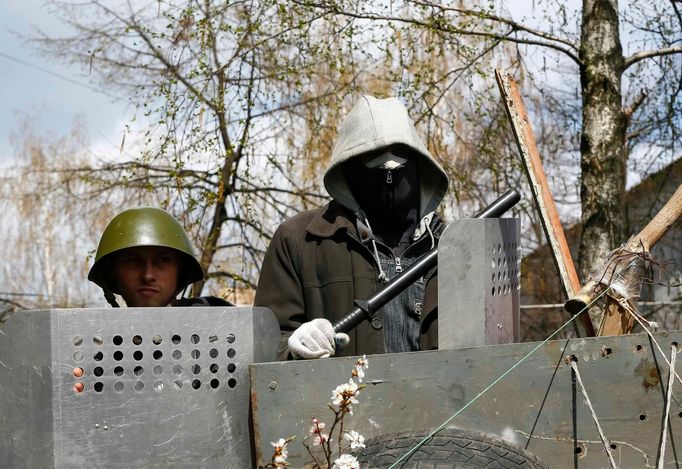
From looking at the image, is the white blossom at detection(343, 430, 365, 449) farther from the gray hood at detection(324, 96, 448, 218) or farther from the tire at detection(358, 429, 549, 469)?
the gray hood at detection(324, 96, 448, 218)

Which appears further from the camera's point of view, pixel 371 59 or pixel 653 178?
pixel 653 178

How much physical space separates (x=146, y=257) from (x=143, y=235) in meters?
0.11

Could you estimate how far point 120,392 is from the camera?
2643 millimetres

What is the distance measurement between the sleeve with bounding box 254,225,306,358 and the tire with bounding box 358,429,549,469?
104 cm

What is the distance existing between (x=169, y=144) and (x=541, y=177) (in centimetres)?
711

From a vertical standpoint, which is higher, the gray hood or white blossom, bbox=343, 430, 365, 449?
the gray hood

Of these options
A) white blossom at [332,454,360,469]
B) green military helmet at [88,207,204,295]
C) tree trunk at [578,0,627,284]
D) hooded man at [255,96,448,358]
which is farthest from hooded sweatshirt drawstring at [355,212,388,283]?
tree trunk at [578,0,627,284]

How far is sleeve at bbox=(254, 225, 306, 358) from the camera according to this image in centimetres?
356

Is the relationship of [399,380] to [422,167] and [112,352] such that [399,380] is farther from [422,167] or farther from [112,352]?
[422,167]

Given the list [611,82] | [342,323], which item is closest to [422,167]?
[342,323]

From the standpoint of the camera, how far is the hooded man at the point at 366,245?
11.6 ft

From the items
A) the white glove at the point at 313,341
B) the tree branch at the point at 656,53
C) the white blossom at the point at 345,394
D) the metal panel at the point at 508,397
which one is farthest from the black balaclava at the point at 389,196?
the tree branch at the point at 656,53

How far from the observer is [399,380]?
2629mm

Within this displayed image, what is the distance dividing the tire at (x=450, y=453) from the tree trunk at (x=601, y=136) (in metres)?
6.76
